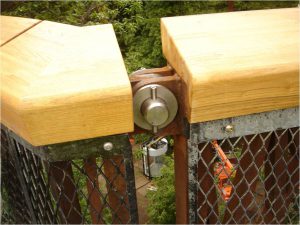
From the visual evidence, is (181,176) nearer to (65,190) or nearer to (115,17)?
(65,190)

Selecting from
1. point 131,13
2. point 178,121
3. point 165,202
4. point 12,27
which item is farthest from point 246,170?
point 131,13

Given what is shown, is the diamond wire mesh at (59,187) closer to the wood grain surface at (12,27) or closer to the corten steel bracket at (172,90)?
the corten steel bracket at (172,90)

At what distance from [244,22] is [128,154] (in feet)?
1.45

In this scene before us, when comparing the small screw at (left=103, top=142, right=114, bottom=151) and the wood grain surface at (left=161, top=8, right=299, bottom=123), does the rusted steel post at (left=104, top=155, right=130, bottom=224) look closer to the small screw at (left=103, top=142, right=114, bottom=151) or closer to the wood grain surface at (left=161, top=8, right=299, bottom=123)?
the small screw at (left=103, top=142, right=114, bottom=151)

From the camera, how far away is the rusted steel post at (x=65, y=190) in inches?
35.9

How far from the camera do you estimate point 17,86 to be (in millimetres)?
764

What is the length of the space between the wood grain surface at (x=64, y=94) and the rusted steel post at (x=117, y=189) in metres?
0.15

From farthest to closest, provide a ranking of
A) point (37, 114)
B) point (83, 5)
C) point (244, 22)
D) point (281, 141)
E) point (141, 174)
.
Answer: point (141, 174) < point (83, 5) < point (281, 141) < point (244, 22) < point (37, 114)

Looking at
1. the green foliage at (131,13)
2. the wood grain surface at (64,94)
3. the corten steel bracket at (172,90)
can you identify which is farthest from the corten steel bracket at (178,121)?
the green foliage at (131,13)

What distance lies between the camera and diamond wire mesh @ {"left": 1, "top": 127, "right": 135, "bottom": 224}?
36.1 inches

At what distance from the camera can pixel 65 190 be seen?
3.26 ft

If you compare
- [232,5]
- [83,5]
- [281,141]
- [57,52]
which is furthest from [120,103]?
[232,5]

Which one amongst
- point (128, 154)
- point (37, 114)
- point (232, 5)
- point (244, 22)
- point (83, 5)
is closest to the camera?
point (37, 114)

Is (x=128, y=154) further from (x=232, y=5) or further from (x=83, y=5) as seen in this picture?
(x=232, y=5)
